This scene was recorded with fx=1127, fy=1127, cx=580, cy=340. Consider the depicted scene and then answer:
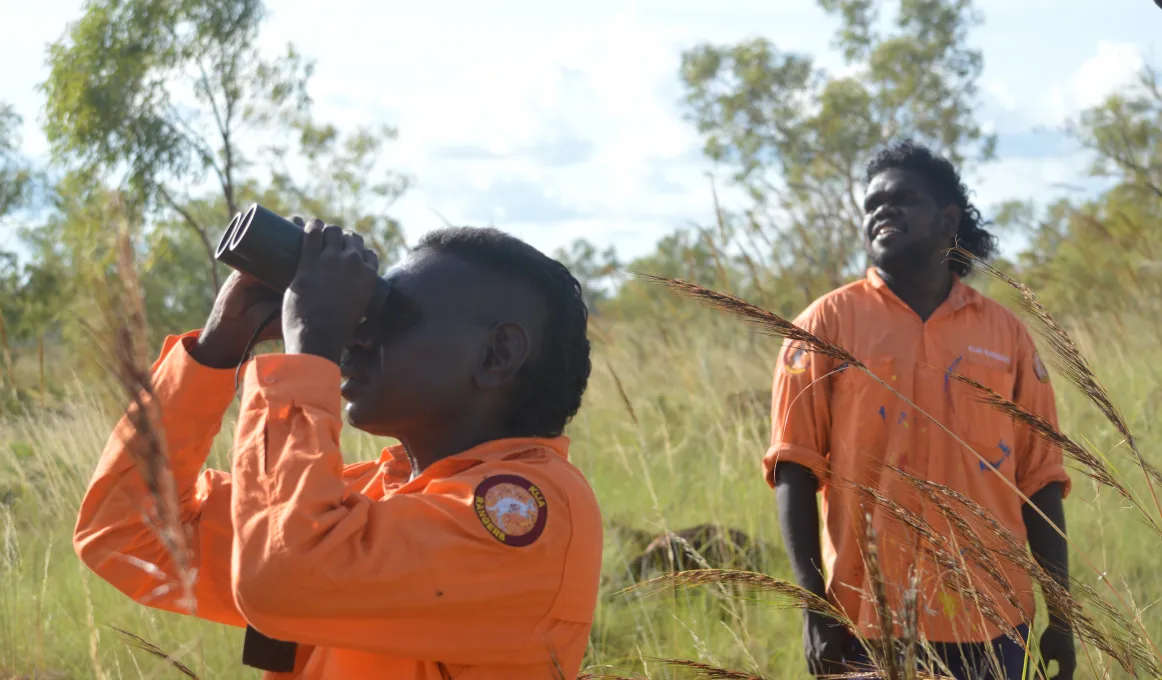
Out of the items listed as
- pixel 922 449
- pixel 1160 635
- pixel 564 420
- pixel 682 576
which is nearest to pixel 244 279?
pixel 564 420

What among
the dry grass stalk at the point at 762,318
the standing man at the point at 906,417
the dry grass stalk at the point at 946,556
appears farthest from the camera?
the standing man at the point at 906,417

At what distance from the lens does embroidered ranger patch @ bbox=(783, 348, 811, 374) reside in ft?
9.45

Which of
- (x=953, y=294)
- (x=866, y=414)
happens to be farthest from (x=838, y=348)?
(x=953, y=294)

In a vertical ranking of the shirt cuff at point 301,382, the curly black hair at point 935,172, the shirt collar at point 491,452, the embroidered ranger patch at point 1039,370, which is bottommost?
the shirt collar at point 491,452

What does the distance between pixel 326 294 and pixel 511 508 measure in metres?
0.40

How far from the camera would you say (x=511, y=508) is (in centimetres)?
158

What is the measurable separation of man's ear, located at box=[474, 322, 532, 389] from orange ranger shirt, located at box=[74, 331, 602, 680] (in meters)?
0.11

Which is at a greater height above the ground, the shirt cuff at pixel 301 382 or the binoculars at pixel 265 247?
the binoculars at pixel 265 247

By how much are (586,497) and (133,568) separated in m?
0.80

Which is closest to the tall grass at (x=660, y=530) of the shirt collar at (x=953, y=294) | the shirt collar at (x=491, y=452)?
the shirt collar at (x=491, y=452)

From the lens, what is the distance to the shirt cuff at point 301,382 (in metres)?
1.51

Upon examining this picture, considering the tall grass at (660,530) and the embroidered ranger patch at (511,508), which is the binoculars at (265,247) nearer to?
the embroidered ranger patch at (511,508)

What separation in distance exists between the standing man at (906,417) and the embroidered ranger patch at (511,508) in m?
1.23

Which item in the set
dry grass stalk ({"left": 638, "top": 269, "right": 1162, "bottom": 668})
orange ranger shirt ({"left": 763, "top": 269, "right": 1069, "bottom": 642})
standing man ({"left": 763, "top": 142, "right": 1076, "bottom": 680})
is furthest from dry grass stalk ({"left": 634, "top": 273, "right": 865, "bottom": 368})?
orange ranger shirt ({"left": 763, "top": 269, "right": 1069, "bottom": 642})
